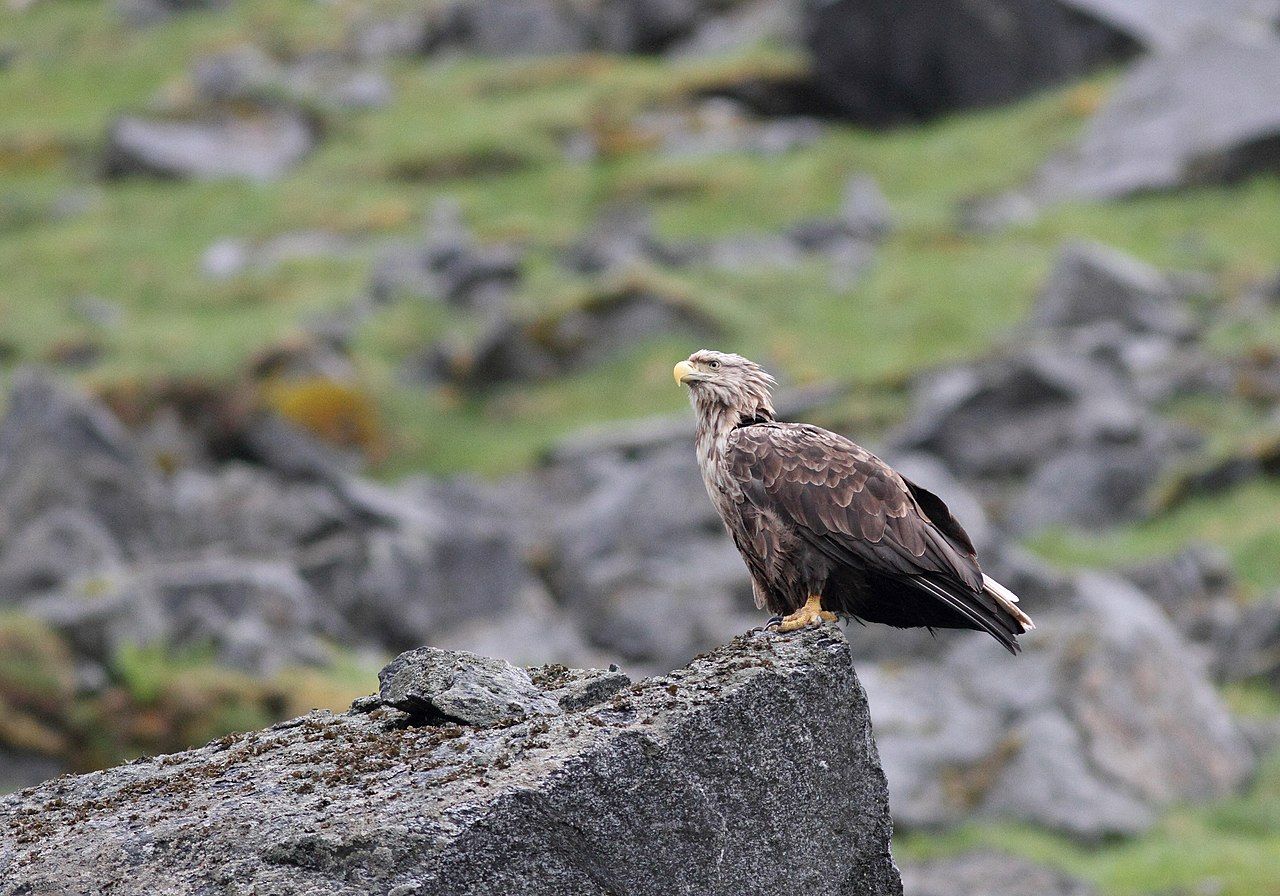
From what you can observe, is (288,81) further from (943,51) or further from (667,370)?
(667,370)

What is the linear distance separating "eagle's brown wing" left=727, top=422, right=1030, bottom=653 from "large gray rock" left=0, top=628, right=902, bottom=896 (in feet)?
3.53

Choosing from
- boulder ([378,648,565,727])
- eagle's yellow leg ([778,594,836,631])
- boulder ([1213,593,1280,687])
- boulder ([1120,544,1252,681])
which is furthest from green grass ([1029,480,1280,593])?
boulder ([378,648,565,727])

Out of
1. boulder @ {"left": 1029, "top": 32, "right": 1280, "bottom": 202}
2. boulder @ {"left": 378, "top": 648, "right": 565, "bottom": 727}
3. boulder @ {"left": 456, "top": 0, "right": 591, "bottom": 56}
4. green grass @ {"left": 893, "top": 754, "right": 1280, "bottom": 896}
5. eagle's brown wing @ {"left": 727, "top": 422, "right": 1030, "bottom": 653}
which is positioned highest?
boulder @ {"left": 456, "top": 0, "right": 591, "bottom": 56}

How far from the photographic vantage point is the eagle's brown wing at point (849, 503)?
22.1ft

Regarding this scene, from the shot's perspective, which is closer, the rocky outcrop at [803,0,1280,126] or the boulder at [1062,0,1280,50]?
the boulder at [1062,0,1280,50]

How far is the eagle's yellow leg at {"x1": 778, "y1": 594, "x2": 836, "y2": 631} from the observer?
615cm

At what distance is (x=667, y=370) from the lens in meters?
29.6

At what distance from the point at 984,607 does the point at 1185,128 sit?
3345 centimetres

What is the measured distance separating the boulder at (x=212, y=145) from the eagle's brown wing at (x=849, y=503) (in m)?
42.8

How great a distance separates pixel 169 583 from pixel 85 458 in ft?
19.8

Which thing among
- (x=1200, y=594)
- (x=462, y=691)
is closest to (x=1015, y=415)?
(x=1200, y=594)

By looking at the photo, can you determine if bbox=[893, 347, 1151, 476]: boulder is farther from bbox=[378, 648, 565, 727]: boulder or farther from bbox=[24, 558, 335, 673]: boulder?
bbox=[378, 648, 565, 727]: boulder

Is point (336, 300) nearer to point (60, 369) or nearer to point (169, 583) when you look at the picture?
point (60, 369)

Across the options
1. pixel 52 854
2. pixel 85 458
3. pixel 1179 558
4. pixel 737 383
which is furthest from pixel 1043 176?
pixel 52 854
